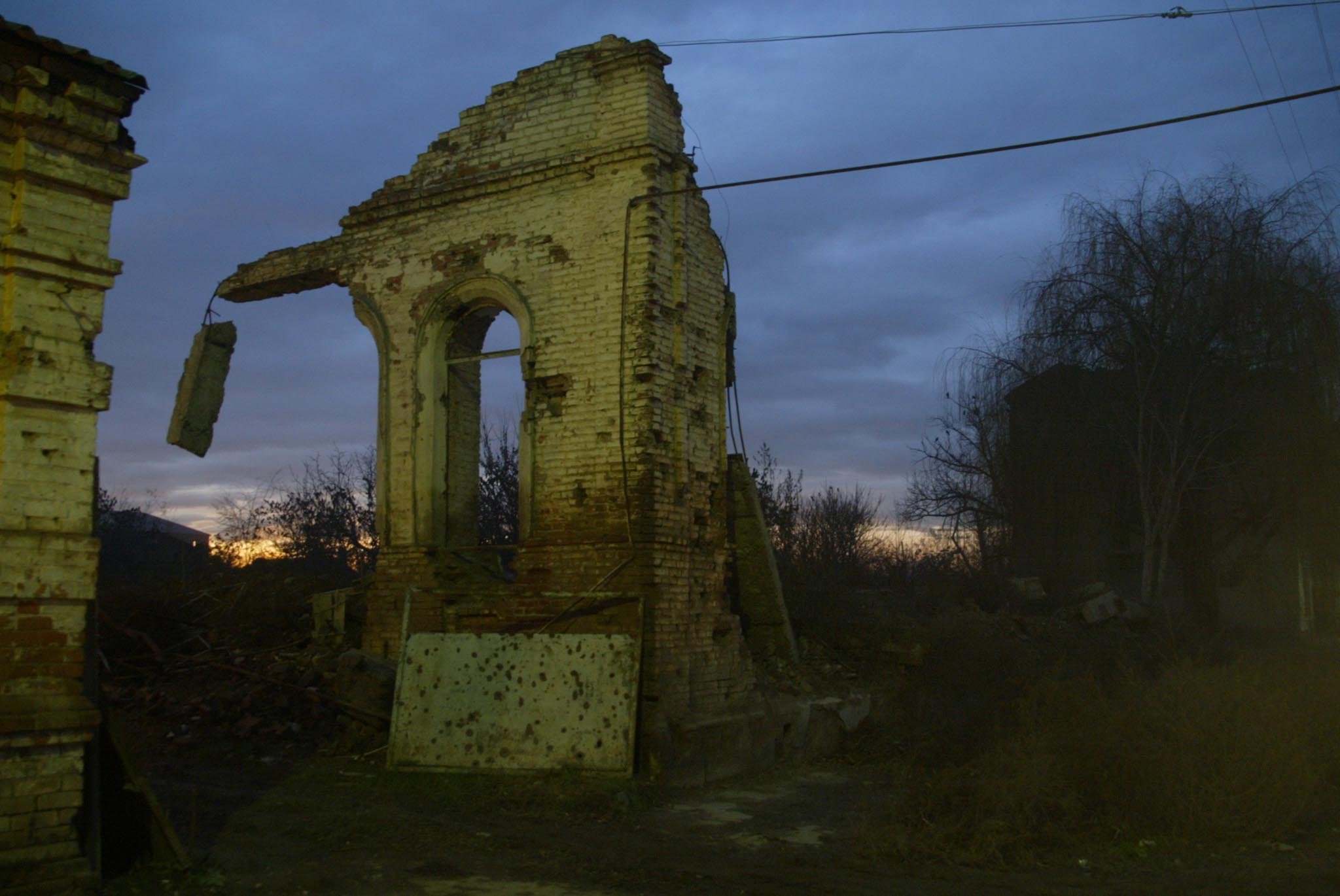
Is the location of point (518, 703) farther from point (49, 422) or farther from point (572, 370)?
point (49, 422)

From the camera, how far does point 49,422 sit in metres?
5.84

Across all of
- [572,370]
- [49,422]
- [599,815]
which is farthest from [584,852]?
[572,370]

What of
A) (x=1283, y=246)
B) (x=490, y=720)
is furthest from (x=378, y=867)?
(x=1283, y=246)

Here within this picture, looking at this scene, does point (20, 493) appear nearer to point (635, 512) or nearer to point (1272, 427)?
point (635, 512)

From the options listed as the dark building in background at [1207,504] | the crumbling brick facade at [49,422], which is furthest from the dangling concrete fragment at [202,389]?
the dark building in background at [1207,504]

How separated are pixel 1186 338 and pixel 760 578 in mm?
8804

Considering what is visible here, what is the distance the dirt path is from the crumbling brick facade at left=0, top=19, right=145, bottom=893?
672 mm

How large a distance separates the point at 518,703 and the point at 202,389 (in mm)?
4813

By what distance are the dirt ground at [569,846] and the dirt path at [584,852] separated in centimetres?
2

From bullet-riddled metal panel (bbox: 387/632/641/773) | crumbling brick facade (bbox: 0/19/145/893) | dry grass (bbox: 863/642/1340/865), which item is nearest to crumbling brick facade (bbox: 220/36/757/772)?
bullet-riddled metal panel (bbox: 387/632/641/773)

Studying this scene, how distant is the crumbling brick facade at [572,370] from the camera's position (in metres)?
9.98

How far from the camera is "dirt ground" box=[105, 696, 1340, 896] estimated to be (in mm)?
6234

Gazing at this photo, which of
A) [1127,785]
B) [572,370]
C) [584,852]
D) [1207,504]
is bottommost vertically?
[584,852]

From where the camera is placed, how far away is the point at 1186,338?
54.0 ft
